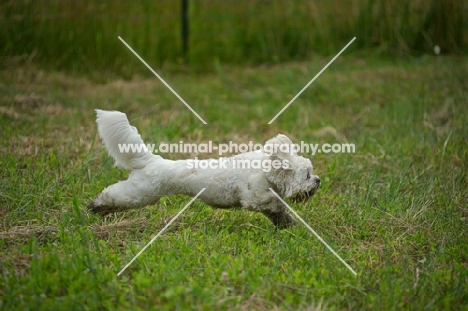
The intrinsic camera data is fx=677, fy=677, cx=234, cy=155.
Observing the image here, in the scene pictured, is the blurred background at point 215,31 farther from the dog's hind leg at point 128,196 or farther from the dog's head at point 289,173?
the dog's head at point 289,173

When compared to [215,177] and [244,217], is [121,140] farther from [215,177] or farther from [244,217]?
[244,217]

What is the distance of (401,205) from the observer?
16.0 feet

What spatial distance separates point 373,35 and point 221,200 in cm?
642

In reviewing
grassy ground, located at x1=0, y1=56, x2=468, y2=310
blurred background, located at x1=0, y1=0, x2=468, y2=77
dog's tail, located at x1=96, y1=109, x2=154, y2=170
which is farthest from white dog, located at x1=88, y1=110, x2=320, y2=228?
blurred background, located at x1=0, y1=0, x2=468, y2=77

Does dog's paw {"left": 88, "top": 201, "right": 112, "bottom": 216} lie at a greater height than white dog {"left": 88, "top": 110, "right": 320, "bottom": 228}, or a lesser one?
lesser

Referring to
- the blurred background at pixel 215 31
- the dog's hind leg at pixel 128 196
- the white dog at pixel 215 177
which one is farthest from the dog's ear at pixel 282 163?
the blurred background at pixel 215 31

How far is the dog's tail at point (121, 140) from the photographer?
418 cm

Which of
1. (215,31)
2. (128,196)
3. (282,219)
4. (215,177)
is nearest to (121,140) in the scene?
(128,196)

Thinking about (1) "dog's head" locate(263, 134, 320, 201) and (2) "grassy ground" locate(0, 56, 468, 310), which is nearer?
(2) "grassy ground" locate(0, 56, 468, 310)

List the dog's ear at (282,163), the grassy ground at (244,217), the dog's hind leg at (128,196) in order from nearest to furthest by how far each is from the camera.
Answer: the grassy ground at (244,217) → the dog's ear at (282,163) → the dog's hind leg at (128,196)

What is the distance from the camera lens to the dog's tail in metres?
4.18

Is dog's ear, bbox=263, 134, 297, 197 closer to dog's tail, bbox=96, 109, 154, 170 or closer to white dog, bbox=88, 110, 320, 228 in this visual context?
white dog, bbox=88, 110, 320, 228

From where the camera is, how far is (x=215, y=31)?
1030 centimetres

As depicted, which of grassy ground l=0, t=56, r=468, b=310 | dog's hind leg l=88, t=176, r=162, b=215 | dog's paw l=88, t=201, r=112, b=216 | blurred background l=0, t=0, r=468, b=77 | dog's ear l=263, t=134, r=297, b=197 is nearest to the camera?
grassy ground l=0, t=56, r=468, b=310
